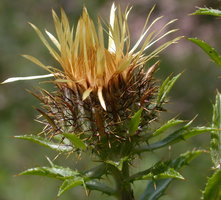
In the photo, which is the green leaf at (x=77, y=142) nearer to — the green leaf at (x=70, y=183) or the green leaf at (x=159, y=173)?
the green leaf at (x=70, y=183)

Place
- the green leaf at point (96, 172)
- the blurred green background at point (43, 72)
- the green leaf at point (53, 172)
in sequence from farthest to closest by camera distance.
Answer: the blurred green background at point (43, 72), the green leaf at point (96, 172), the green leaf at point (53, 172)

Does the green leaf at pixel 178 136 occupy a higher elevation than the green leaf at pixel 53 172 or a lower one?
higher

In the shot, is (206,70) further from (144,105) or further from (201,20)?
Answer: (144,105)

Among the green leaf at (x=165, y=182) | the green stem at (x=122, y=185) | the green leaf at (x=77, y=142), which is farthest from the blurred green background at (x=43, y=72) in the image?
the green leaf at (x=77, y=142)

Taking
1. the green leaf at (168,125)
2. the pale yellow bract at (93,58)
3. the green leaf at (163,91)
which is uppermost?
the pale yellow bract at (93,58)

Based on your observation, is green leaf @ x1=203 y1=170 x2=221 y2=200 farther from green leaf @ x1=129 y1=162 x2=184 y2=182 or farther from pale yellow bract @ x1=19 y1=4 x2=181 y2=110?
pale yellow bract @ x1=19 y1=4 x2=181 y2=110

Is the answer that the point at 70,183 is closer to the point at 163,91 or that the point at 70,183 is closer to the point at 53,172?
the point at 53,172

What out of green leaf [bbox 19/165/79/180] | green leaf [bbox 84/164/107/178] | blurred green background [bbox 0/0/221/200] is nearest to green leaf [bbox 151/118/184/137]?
green leaf [bbox 84/164/107/178]
